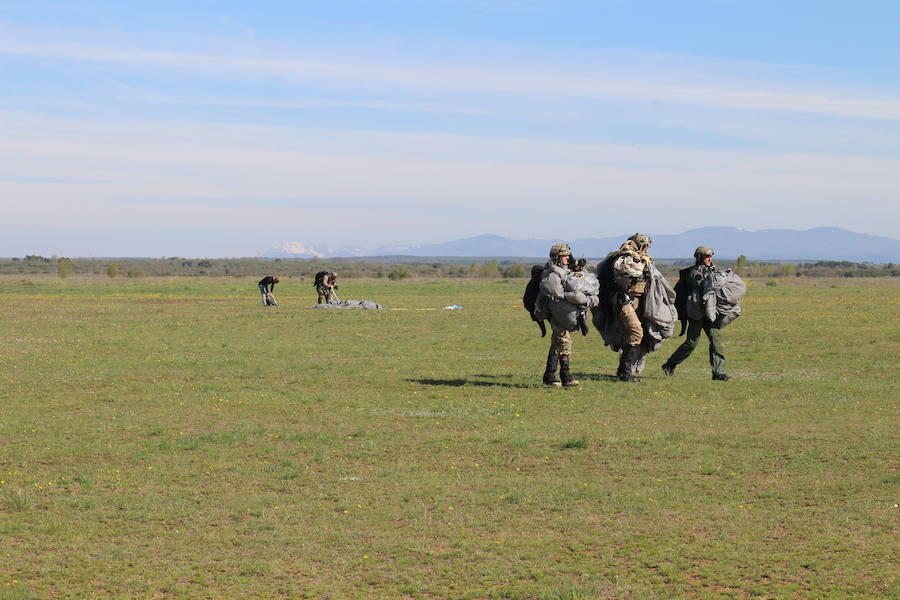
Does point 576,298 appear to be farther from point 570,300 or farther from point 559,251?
point 559,251

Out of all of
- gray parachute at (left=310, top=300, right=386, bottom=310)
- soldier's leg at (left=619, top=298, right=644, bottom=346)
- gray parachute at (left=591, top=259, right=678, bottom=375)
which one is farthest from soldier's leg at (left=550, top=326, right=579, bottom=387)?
gray parachute at (left=310, top=300, right=386, bottom=310)

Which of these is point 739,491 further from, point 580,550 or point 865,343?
point 865,343

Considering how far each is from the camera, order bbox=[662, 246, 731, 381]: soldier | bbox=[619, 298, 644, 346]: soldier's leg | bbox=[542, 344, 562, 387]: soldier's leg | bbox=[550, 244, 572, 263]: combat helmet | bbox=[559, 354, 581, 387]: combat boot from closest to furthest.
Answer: bbox=[550, 244, 572, 263]: combat helmet < bbox=[559, 354, 581, 387]: combat boot < bbox=[542, 344, 562, 387]: soldier's leg < bbox=[619, 298, 644, 346]: soldier's leg < bbox=[662, 246, 731, 381]: soldier

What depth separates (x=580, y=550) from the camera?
8.02 metres

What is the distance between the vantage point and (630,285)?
17406mm

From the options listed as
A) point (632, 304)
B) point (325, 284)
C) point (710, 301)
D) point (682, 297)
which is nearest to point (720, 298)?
point (710, 301)

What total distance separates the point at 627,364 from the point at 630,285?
1423 millimetres

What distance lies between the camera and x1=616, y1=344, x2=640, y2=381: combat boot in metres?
17.8

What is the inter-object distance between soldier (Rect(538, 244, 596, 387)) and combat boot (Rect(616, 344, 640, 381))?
112 cm

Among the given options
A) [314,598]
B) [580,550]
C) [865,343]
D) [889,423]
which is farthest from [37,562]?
[865,343]

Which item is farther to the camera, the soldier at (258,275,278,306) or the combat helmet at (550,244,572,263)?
the soldier at (258,275,278,306)

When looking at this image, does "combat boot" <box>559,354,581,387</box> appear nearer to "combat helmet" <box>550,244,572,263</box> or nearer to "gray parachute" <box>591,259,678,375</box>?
"gray parachute" <box>591,259,678,375</box>

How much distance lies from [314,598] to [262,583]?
19.6 inches

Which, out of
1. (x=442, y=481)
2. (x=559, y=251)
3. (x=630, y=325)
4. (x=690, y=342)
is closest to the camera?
(x=442, y=481)
